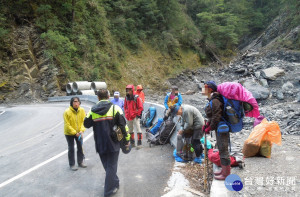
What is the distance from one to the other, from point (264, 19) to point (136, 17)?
35874 mm

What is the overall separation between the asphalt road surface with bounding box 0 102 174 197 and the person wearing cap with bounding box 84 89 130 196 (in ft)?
1.14

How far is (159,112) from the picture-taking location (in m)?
8.56

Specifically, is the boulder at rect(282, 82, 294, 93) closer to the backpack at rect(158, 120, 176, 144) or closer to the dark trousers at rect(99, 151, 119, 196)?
the backpack at rect(158, 120, 176, 144)

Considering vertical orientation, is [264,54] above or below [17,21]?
below

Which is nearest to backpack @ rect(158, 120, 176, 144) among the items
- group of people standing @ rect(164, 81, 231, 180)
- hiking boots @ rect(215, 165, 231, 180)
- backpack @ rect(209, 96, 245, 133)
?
group of people standing @ rect(164, 81, 231, 180)

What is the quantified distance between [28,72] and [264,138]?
23321mm

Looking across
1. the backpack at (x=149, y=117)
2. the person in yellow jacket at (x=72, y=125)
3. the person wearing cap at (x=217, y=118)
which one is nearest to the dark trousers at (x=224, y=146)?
the person wearing cap at (x=217, y=118)

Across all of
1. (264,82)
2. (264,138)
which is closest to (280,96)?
(264,82)

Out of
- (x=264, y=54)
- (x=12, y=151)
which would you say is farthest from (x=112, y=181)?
(x=264, y=54)

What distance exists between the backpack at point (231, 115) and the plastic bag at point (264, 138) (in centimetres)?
131

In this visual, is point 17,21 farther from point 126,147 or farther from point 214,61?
point 214,61

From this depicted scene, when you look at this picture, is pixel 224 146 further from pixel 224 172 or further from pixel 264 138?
pixel 264 138

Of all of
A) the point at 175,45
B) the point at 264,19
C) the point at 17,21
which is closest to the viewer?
the point at 17,21

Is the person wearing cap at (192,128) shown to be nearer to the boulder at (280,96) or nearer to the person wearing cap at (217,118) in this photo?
the person wearing cap at (217,118)
